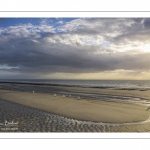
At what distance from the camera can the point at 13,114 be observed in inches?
393

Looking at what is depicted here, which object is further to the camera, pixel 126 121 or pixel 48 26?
pixel 48 26

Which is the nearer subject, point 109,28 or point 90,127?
point 90,127

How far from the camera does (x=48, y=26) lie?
32.1ft
